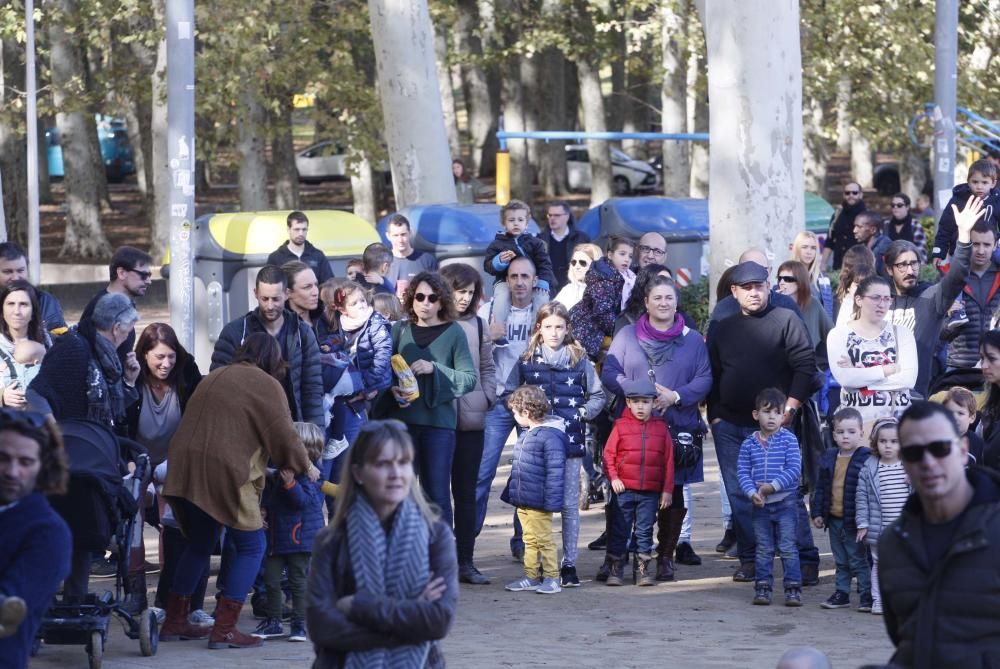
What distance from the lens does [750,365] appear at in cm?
1042

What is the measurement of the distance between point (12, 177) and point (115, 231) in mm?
5894

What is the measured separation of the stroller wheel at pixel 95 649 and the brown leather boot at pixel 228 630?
2.51 ft

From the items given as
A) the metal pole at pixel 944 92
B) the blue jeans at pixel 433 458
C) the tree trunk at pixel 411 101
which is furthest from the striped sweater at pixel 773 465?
the tree trunk at pixel 411 101

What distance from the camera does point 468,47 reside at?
3934 centimetres

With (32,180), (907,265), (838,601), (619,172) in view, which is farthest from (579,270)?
(619,172)

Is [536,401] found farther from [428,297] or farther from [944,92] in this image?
[944,92]

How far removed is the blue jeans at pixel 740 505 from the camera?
1045cm

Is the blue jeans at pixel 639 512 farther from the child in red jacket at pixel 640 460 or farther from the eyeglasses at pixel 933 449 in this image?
the eyeglasses at pixel 933 449

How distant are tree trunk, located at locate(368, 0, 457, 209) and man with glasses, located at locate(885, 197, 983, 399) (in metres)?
11.2

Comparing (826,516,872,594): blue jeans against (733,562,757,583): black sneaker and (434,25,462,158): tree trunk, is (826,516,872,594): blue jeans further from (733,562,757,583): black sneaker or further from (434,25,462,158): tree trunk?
(434,25,462,158): tree trunk

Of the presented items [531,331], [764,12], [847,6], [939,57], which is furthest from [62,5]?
[531,331]

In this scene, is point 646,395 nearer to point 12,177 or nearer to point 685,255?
point 685,255

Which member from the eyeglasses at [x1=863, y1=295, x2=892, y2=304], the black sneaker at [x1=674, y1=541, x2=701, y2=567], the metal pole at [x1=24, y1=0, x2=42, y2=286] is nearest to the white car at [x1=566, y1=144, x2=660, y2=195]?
the metal pole at [x1=24, y1=0, x2=42, y2=286]

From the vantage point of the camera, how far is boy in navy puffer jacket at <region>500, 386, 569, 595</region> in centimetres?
1027
